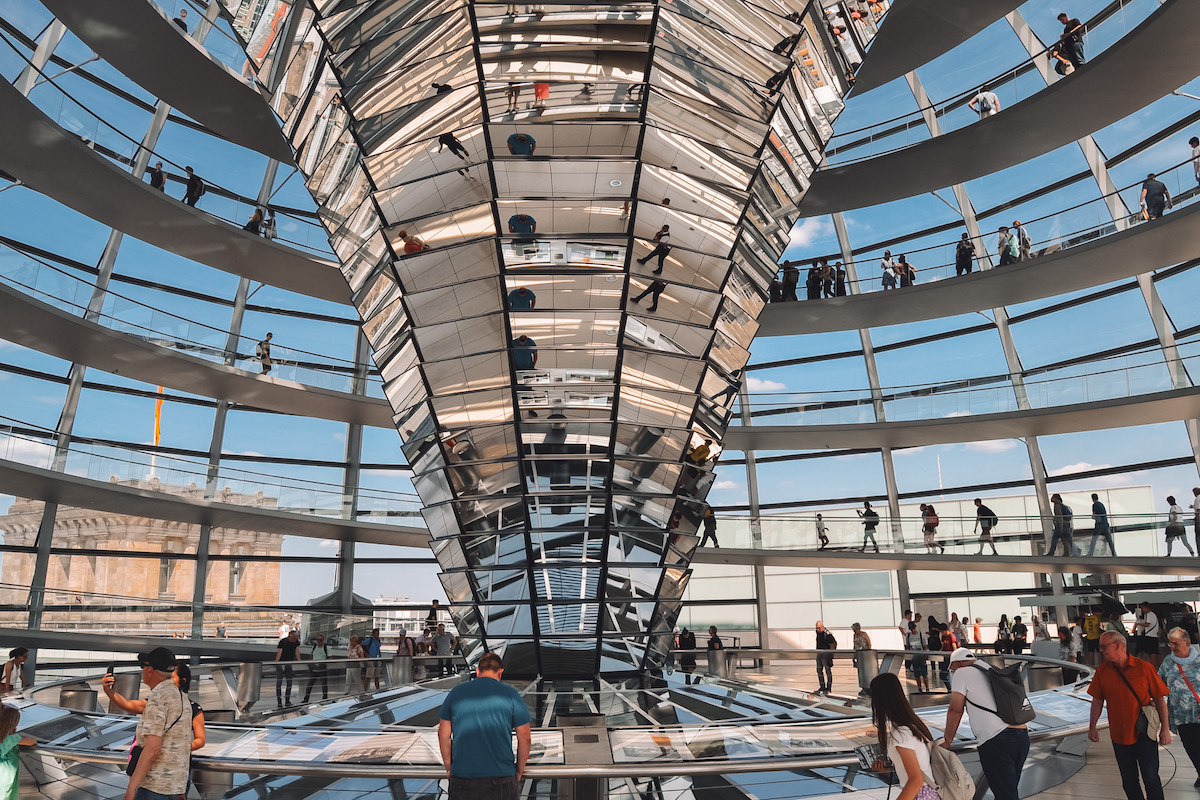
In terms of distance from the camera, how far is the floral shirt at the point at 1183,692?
24.0ft

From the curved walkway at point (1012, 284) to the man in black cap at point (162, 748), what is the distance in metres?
20.6

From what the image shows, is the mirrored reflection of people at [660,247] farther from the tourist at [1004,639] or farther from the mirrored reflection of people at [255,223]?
the mirrored reflection of people at [255,223]

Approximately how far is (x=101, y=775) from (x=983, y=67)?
29558 millimetres

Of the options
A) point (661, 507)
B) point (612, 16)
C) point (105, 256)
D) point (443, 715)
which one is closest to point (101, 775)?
point (443, 715)

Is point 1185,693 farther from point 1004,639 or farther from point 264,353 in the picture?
point 264,353

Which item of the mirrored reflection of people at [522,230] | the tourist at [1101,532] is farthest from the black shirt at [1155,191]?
the mirrored reflection of people at [522,230]

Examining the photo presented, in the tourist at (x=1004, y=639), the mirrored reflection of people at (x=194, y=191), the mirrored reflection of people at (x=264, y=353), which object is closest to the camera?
the tourist at (x=1004, y=639)

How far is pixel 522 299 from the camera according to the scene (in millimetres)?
11047

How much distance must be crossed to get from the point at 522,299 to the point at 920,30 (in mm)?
14321

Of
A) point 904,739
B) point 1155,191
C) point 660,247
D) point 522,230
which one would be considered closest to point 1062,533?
point 1155,191

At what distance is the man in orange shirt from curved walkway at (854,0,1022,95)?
49.0ft

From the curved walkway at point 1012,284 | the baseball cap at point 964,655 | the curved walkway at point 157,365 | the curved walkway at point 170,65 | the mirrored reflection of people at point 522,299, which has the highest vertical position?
the curved walkway at point 170,65

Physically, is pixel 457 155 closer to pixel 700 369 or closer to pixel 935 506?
pixel 700 369

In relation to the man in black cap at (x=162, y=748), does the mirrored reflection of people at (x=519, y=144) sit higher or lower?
higher
